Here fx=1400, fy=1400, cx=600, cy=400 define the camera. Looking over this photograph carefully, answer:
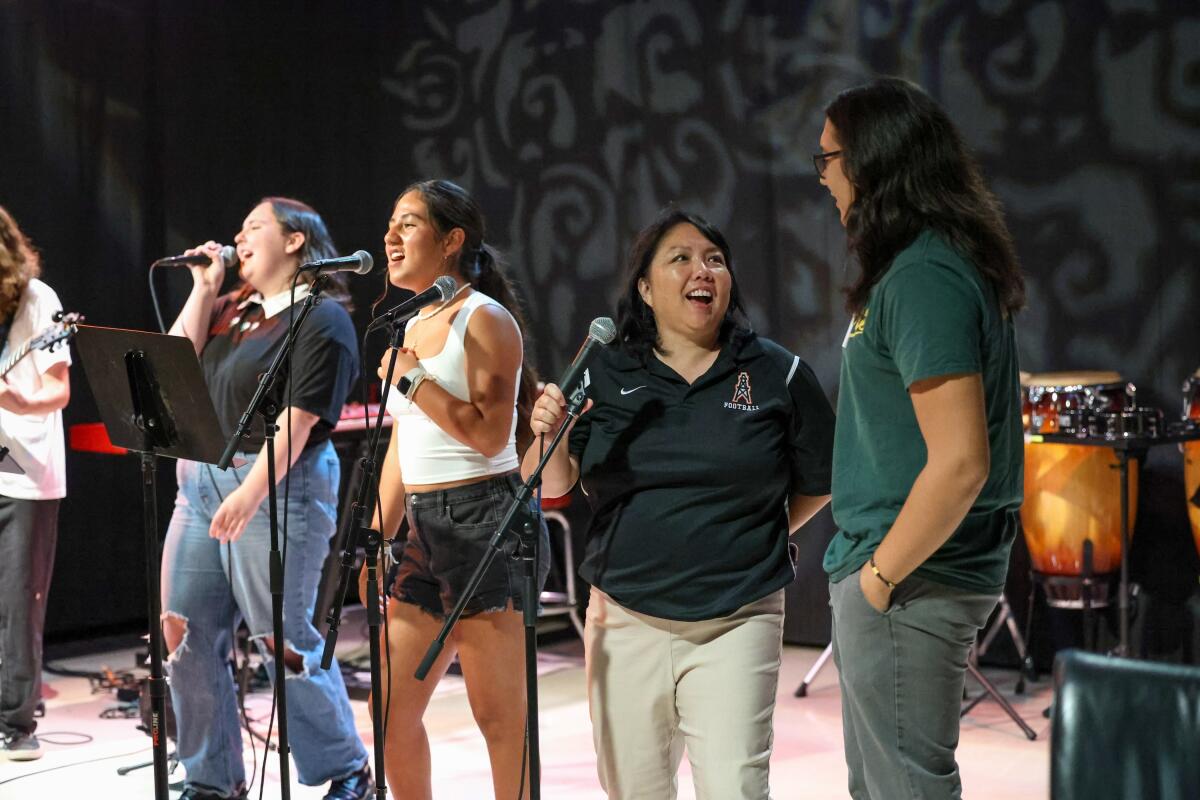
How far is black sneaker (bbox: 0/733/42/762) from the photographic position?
15.8 ft

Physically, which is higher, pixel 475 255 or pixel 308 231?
pixel 308 231

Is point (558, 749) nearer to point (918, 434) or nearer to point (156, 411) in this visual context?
point (156, 411)

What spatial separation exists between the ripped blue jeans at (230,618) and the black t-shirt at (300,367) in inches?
5.8

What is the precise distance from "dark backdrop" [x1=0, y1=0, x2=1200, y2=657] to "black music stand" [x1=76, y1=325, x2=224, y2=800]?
3.41m

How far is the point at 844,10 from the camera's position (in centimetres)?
598

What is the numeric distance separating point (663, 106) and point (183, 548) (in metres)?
3.50

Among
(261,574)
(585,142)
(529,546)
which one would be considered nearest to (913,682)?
(529,546)

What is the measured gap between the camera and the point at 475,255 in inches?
138

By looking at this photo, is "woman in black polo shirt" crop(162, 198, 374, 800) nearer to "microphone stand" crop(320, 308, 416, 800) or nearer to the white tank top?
the white tank top

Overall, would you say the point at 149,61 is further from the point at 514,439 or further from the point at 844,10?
the point at 514,439

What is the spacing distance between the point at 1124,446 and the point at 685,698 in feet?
8.48

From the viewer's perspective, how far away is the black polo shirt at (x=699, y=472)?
8.77 ft

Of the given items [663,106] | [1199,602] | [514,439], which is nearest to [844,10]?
[663,106]

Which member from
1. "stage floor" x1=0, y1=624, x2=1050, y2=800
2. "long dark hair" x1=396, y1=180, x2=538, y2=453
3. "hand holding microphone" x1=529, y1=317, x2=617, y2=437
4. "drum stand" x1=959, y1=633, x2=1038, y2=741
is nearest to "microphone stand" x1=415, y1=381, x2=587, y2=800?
"hand holding microphone" x1=529, y1=317, x2=617, y2=437
